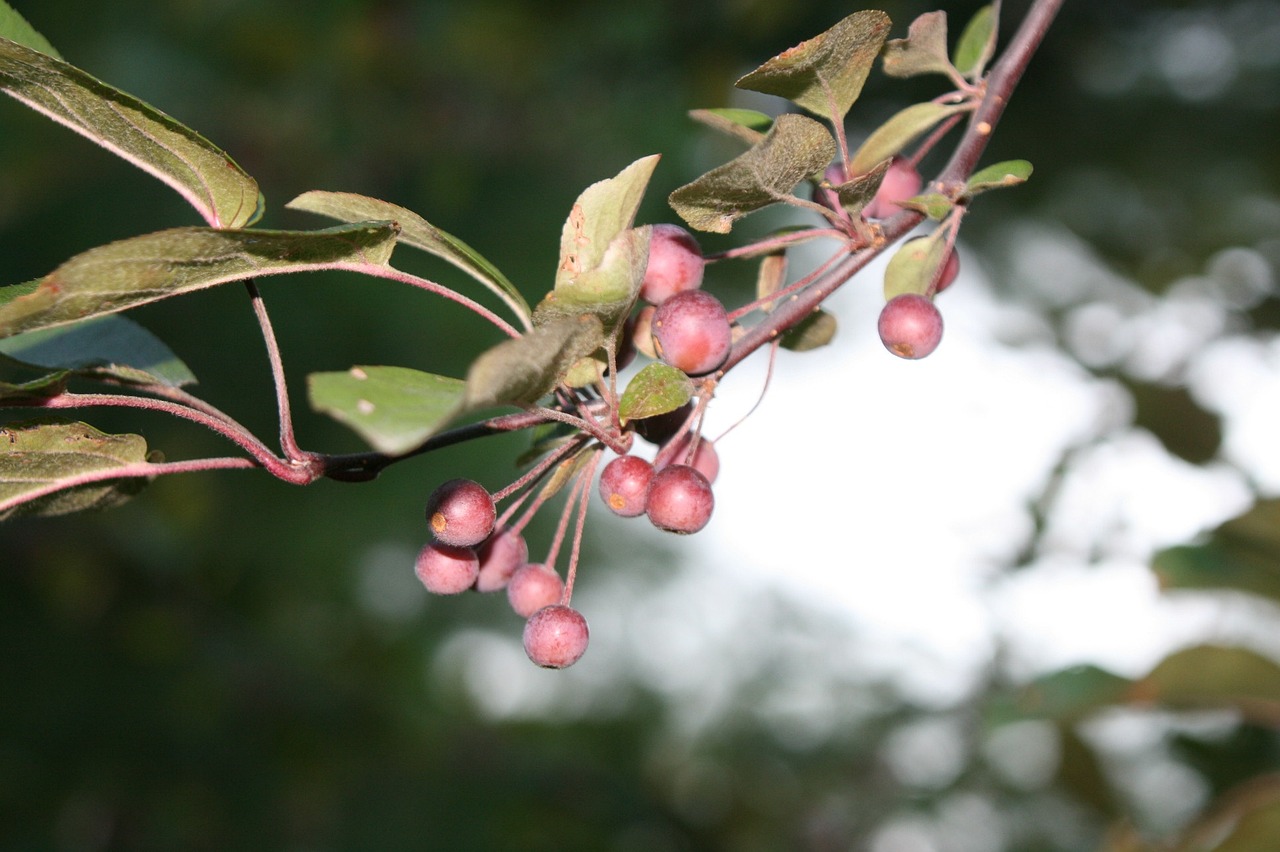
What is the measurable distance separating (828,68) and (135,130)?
16.1 inches

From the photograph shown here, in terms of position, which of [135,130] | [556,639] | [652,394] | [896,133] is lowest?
[556,639]

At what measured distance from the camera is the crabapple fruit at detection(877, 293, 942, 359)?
673 mm

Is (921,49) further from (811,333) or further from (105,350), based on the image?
(105,350)

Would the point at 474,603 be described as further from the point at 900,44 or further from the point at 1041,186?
the point at 900,44

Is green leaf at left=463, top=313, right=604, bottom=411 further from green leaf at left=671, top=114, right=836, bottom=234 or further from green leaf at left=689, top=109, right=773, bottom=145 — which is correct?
green leaf at left=689, top=109, right=773, bottom=145

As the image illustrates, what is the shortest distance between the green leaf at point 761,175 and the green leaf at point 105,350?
356mm

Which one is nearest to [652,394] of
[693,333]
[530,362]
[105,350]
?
[693,333]

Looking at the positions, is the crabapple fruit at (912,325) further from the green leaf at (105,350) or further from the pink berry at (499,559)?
the green leaf at (105,350)

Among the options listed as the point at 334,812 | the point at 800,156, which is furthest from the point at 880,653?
the point at 800,156

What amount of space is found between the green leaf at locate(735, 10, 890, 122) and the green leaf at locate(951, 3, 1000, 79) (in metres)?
0.20

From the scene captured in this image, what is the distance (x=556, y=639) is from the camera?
0.69 metres

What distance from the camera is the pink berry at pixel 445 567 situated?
708mm

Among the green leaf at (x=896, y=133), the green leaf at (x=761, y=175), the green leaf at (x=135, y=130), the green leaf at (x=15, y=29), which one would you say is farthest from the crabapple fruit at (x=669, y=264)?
the green leaf at (x=15, y=29)

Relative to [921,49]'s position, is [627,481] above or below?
below
